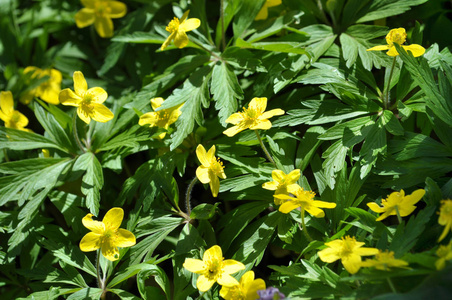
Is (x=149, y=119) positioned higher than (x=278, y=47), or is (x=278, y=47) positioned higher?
(x=278, y=47)

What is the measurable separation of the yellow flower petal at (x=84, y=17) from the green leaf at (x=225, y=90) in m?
1.18

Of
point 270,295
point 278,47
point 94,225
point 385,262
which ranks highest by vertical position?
point 278,47

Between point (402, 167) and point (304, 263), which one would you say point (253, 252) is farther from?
point (402, 167)

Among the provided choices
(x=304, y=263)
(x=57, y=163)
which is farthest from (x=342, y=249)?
(x=57, y=163)

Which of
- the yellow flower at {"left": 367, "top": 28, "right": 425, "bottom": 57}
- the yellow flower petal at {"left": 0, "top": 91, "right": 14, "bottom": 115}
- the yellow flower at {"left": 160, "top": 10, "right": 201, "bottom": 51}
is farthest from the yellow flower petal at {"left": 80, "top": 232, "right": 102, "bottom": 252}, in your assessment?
the yellow flower at {"left": 367, "top": 28, "right": 425, "bottom": 57}

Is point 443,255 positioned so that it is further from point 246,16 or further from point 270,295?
point 246,16

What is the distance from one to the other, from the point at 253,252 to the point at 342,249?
0.45 metres

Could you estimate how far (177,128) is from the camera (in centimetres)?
204

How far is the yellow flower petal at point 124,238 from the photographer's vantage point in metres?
1.80

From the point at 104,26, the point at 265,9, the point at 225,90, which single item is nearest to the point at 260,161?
the point at 225,90

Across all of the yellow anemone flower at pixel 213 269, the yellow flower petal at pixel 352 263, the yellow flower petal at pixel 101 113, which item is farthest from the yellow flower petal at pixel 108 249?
the yellow flower petal at pixel 352 263

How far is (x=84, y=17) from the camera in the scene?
2.94m

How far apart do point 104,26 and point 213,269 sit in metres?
1.95

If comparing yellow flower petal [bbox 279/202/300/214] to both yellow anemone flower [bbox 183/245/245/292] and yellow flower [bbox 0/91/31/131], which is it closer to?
yellow anemone flower [bbox 183/245/245/292]
